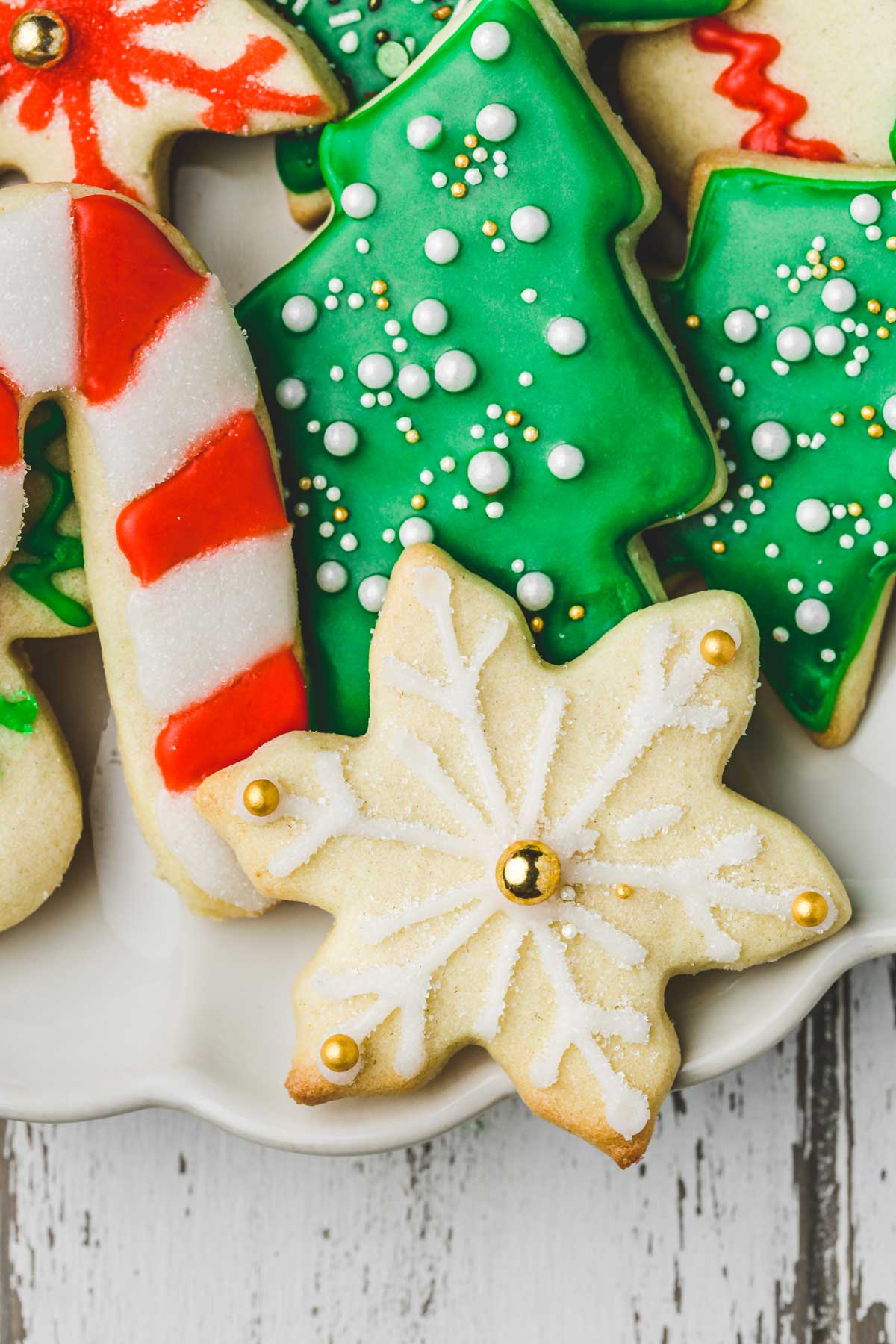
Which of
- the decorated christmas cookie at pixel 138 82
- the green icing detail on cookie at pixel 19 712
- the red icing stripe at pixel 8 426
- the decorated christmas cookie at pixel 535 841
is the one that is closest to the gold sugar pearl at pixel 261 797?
the decorated christmas cookie at pixel 535 841

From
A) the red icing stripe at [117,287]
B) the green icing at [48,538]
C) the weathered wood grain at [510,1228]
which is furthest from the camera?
the weathered wood grain at [510,1228]

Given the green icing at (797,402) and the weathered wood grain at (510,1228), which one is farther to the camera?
the weathered wood grain at (510,1228)

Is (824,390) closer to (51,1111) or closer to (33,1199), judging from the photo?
(51,1111)

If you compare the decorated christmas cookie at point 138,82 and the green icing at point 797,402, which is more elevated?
the decorated christmas cookie at point 138,82

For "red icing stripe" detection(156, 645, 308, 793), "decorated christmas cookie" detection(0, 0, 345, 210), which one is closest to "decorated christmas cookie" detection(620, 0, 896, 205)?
"decorated christmas cookie" detection(0, 0, 345, 210)

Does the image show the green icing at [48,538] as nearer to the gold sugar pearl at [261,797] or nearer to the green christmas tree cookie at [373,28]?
the gold sugar pearl at [261,797]
